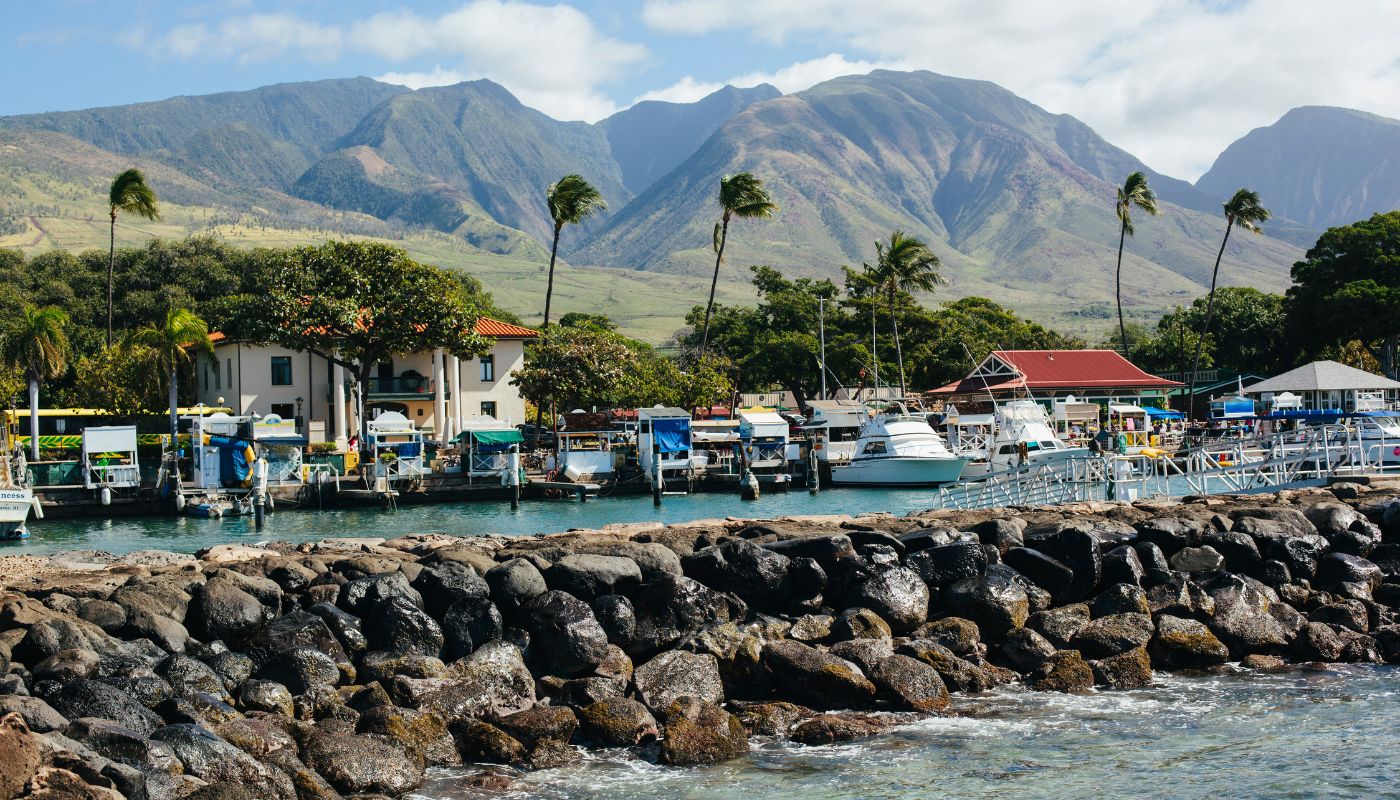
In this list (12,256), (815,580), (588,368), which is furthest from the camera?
(12,256)

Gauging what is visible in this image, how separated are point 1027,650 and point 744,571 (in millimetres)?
4669

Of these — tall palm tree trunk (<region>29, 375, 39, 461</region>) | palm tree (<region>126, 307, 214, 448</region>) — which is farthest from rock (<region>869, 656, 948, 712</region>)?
tall palm tree trunk (<region>29, 375, 39, 461</region>)

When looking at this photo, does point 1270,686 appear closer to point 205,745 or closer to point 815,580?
point 815,580

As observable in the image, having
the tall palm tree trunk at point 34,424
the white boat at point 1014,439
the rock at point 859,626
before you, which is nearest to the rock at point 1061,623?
the rock at point 859,626

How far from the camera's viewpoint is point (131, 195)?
6931 centimetres

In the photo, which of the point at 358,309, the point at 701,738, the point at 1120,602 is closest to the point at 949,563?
the point at 1120,602

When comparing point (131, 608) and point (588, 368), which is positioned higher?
point (588, 368)

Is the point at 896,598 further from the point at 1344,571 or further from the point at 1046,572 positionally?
the point at 1344,571

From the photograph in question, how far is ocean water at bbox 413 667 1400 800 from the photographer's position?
15.4m

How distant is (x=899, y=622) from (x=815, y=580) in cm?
157

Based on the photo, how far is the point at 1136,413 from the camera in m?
82.2

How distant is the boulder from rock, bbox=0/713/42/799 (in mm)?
12536

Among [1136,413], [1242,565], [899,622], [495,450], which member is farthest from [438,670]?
[1136,413]

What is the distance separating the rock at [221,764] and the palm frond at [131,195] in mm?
59760
